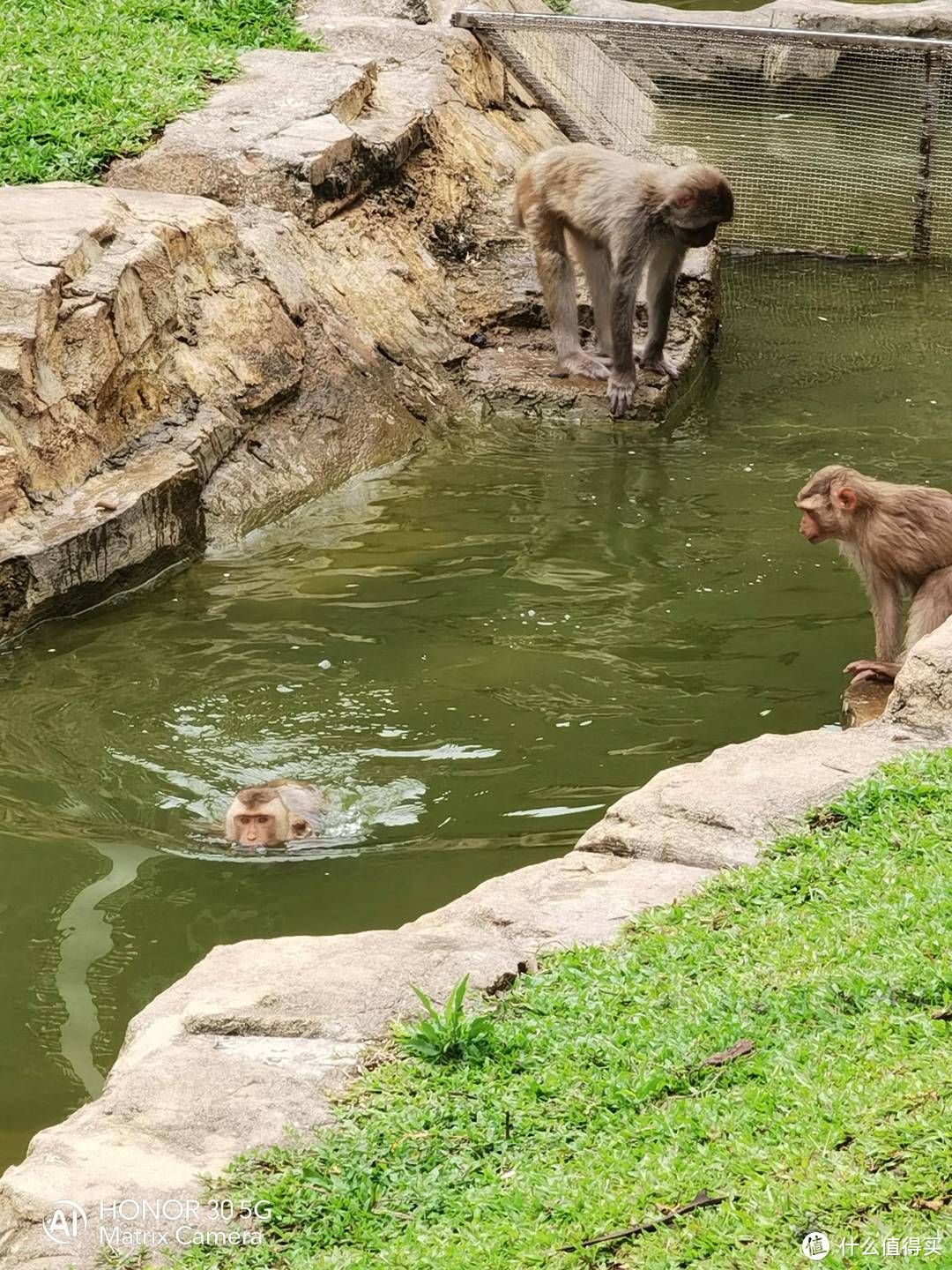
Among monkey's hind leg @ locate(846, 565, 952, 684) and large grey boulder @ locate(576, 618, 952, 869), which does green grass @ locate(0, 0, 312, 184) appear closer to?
monkey's hind leg @ locate(846, 565, 952, 684)

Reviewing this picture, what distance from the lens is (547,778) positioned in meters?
7.50

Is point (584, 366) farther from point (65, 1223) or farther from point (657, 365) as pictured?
point (65, 1223)

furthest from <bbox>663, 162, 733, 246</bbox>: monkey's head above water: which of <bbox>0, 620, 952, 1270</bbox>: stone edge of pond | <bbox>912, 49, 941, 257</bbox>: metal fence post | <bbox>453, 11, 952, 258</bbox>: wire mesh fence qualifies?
<bbox>0, 620, 952, 1270</bbox>: stone edge of pond

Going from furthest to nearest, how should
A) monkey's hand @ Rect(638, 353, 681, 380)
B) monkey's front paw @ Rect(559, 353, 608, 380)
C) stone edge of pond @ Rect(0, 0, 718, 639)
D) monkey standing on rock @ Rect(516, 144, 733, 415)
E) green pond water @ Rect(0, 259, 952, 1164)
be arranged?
monkey's hand @ Rect(638, 353, 681, 380) → monkey's front paw @ Rect(559, 353, 608, 380) → monkey standing on rock @ Rect(516, 144, 733, 415) → stone edge of pond @ Rect(0, 0, 718, 639) → green pond water @ Rect(0, 259, 952, 1164)

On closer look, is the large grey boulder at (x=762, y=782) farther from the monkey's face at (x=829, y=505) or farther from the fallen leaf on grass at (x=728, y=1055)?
the fallen leaf on grass at (x=728, y=1055)

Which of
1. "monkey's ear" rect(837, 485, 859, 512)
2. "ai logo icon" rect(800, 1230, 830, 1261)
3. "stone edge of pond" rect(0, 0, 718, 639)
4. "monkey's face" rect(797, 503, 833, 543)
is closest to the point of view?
"ai logo icon" rect(800, 1230, 830, 1261)

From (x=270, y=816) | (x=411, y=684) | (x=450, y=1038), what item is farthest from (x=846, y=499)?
(x=450, y=1038)

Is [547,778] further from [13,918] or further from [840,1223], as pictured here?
[840,1223]

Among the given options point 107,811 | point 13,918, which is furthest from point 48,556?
point 13,918

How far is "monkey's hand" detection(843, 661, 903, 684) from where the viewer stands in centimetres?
771

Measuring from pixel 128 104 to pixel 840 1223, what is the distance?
459 inches

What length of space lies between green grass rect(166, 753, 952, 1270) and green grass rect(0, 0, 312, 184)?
927 cm

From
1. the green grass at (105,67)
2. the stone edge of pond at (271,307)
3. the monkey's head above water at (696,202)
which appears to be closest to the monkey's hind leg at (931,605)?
the stone edge of pond at (271,307)

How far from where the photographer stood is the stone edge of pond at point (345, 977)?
406 centimetres
